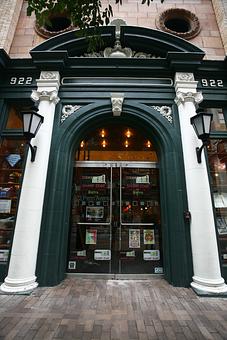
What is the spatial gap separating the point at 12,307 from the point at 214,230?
4.07 metres

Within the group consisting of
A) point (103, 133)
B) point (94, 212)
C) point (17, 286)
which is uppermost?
point (103, 133)

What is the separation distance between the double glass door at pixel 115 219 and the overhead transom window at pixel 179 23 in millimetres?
4404

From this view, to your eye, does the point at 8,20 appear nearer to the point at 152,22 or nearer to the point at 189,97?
the point at 152,22

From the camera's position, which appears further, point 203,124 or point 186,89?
point 186,89

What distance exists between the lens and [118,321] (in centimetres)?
286

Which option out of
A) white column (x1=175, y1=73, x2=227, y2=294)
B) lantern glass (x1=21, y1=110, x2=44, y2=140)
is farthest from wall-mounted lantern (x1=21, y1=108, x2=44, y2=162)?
white column (x1=175, y1=73, x2=227, y2=294)

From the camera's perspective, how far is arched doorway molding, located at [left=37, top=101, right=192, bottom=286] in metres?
4.29

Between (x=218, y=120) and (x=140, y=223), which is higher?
(x=218, y=120)

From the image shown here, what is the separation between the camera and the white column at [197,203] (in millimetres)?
3994

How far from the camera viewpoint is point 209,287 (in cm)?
387

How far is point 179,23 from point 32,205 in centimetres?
745

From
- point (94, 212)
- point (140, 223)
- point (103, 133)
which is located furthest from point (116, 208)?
point (103, 133)

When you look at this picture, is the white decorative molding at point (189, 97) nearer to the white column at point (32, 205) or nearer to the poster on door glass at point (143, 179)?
the poster on door glass at point (143, 179)

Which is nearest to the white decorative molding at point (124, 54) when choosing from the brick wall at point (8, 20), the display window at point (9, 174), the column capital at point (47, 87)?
the column capital at point (47, 87)
